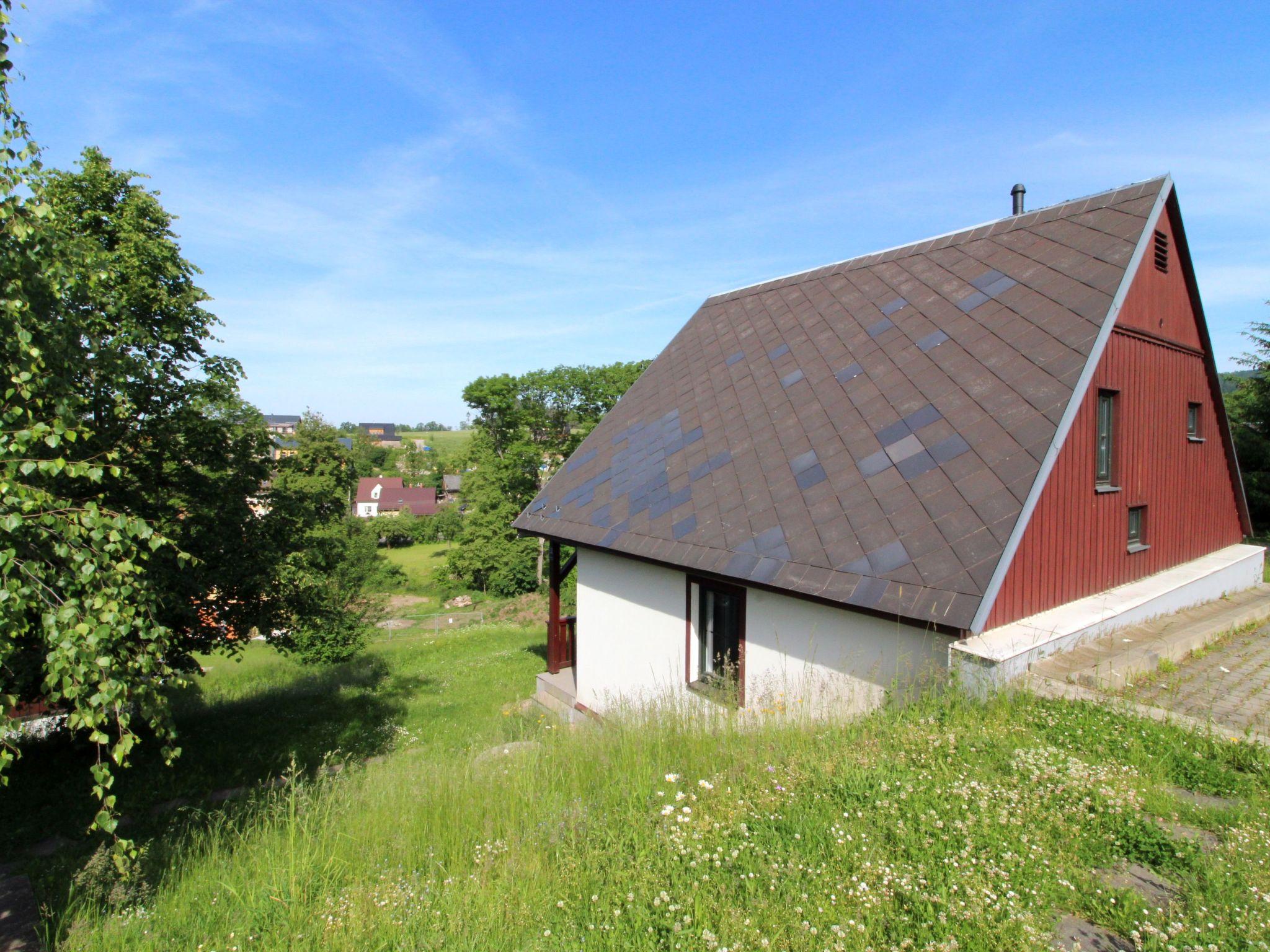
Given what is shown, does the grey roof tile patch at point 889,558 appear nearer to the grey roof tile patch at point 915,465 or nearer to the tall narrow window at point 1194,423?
the grey roof tile patch at point 915,465

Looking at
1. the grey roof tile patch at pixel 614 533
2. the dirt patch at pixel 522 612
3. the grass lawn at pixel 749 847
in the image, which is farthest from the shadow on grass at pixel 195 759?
the dirt patch at pixel 522 612

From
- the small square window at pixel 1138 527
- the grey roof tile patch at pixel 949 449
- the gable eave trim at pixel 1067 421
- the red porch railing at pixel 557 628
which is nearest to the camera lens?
the gable eave trim at pixel 1067 421

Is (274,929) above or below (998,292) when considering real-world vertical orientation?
below

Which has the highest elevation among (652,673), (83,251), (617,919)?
(83,251)

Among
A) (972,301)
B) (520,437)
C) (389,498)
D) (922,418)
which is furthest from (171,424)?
(389,498)

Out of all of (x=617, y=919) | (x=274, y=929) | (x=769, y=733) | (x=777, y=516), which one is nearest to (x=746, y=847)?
(x=617, y=919)

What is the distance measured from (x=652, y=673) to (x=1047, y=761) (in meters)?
5.01

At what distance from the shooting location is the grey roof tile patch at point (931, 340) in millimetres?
7551

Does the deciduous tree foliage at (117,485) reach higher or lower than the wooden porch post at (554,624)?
higher

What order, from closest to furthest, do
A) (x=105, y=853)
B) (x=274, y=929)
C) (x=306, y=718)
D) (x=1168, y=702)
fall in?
(x=274, y=929)
(x=105, y=853)
(x=1168, y=702)
(x=306, y=718)

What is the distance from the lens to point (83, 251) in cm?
463

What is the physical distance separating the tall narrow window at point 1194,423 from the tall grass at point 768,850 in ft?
22.1

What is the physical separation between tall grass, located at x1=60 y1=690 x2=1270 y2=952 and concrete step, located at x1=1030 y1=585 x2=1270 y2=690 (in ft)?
2.50

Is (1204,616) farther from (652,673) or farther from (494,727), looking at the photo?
(494,727)
